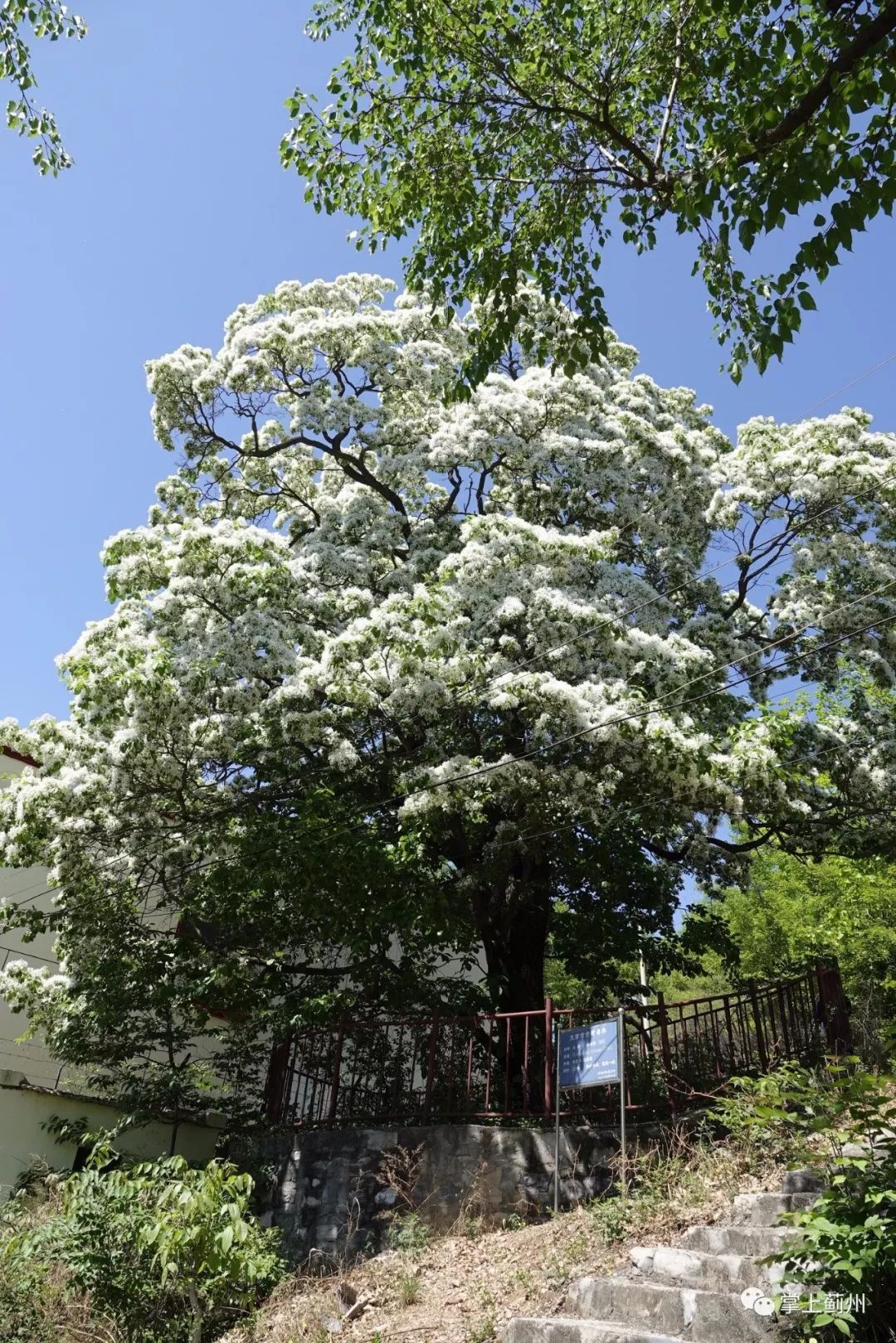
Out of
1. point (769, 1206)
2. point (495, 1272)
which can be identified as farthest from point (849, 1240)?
point (495, 1272)

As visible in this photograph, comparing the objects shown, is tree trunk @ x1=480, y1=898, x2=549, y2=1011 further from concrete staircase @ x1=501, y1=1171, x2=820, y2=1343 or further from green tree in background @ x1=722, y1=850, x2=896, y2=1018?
concrete staircase @ x1=501, y1=1171, x2=820, y2=1343

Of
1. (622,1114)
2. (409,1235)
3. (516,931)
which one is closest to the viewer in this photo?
(622,1114)

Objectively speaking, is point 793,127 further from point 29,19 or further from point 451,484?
point 451,484

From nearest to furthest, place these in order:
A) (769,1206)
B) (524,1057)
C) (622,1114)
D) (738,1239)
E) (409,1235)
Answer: (738,1239), (769,1206), (622,1114), (409,1235), (524,1057)

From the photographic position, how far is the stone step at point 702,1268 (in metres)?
5.81

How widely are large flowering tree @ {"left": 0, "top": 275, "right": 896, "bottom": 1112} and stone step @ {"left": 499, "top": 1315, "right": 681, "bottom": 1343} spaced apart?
5076 mm

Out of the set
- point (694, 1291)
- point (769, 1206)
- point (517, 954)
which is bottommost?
point (694, 1291)

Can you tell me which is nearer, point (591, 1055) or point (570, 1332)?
point (570, 1332)

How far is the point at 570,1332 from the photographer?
5.77 meters

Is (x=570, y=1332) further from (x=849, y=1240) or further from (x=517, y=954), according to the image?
(x=517, y=954)

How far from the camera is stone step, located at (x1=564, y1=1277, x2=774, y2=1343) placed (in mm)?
5480

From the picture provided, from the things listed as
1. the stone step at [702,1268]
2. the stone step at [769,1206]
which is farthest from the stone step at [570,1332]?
the stone step at [769,1206]

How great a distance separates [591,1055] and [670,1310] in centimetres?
295

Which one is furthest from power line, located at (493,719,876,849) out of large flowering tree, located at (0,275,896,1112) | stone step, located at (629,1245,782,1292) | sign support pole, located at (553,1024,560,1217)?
stone step, located at (629,1245,782,1292)
